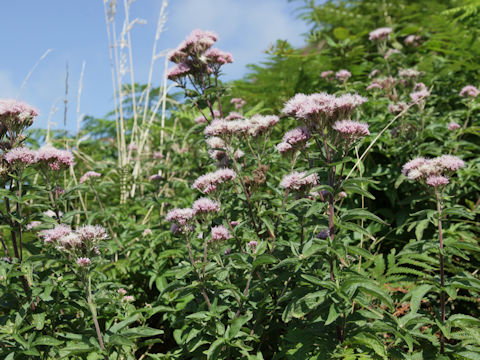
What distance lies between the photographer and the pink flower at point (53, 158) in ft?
8.38

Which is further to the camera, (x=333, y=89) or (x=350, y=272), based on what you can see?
(x=333, y=89)

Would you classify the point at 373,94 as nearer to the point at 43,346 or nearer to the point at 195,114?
the point at 195,114

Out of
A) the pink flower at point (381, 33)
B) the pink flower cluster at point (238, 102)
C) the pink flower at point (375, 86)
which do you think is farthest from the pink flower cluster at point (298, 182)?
the pink flower at point (381, 33)

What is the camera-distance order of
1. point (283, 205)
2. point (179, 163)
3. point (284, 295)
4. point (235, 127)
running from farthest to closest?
point (179, 163) < point (235, 127) < point (283, 205) < point (284, 295)

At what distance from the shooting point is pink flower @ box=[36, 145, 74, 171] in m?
2.55

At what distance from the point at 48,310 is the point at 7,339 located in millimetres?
248

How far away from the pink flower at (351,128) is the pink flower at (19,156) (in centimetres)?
188

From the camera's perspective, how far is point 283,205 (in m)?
2.44

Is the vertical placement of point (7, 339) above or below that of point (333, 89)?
below

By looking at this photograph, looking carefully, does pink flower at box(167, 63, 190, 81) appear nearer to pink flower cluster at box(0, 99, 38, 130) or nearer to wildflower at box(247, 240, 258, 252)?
pink flower cluster at box(0, 99, 38, 130)

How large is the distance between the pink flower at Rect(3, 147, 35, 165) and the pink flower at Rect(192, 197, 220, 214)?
1.08 m

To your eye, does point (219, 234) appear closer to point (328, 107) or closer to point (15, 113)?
point (328, 107)

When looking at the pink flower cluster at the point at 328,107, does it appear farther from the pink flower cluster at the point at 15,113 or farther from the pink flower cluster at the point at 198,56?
the pink flower cluster at the point at 15,113

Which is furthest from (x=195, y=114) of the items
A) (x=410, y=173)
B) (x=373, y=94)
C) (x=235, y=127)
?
(x=410, y=173)
